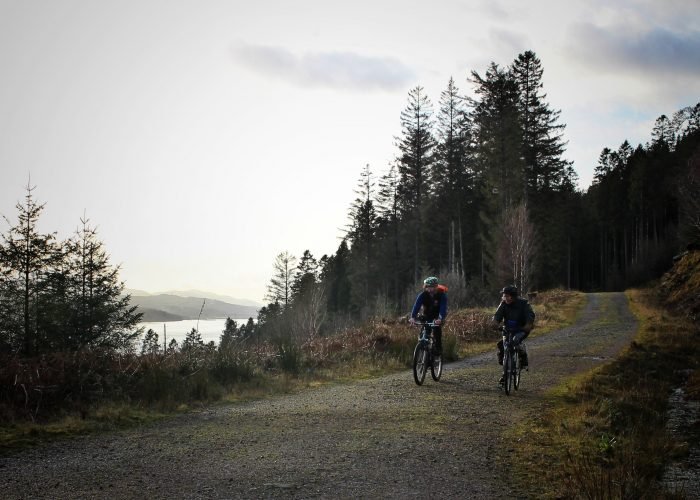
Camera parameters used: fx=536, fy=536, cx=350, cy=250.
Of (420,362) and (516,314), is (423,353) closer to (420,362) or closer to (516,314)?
(420,362)

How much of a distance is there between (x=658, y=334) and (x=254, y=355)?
1513 cm

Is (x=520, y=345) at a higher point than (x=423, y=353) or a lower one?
higher

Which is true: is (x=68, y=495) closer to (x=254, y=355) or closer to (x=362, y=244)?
(x=254, y=355)

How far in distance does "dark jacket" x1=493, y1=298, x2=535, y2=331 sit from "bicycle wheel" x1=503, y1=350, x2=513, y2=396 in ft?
1.93

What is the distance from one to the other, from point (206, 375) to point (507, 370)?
6.38 meters

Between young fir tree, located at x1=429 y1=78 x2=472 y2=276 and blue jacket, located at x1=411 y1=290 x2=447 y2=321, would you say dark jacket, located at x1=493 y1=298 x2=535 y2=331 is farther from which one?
young fir tree, located at x1=429 y1=78 x2=472 y2=276

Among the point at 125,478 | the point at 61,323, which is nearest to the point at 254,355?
the point at 125,478

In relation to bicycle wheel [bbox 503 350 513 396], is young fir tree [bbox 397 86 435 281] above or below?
above

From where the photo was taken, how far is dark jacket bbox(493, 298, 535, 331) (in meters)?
11.4

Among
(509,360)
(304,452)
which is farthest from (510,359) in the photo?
(304,452)

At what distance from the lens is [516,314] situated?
11414 mm

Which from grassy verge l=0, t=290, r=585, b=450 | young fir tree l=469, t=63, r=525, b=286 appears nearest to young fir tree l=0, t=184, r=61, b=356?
grassy verge l=0, t=290, r=585, b=450

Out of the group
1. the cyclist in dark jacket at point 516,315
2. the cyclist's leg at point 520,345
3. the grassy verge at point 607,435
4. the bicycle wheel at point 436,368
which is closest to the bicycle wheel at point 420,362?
Answer: the bicycle wheel at point 436,368

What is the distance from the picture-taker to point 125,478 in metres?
5.70
